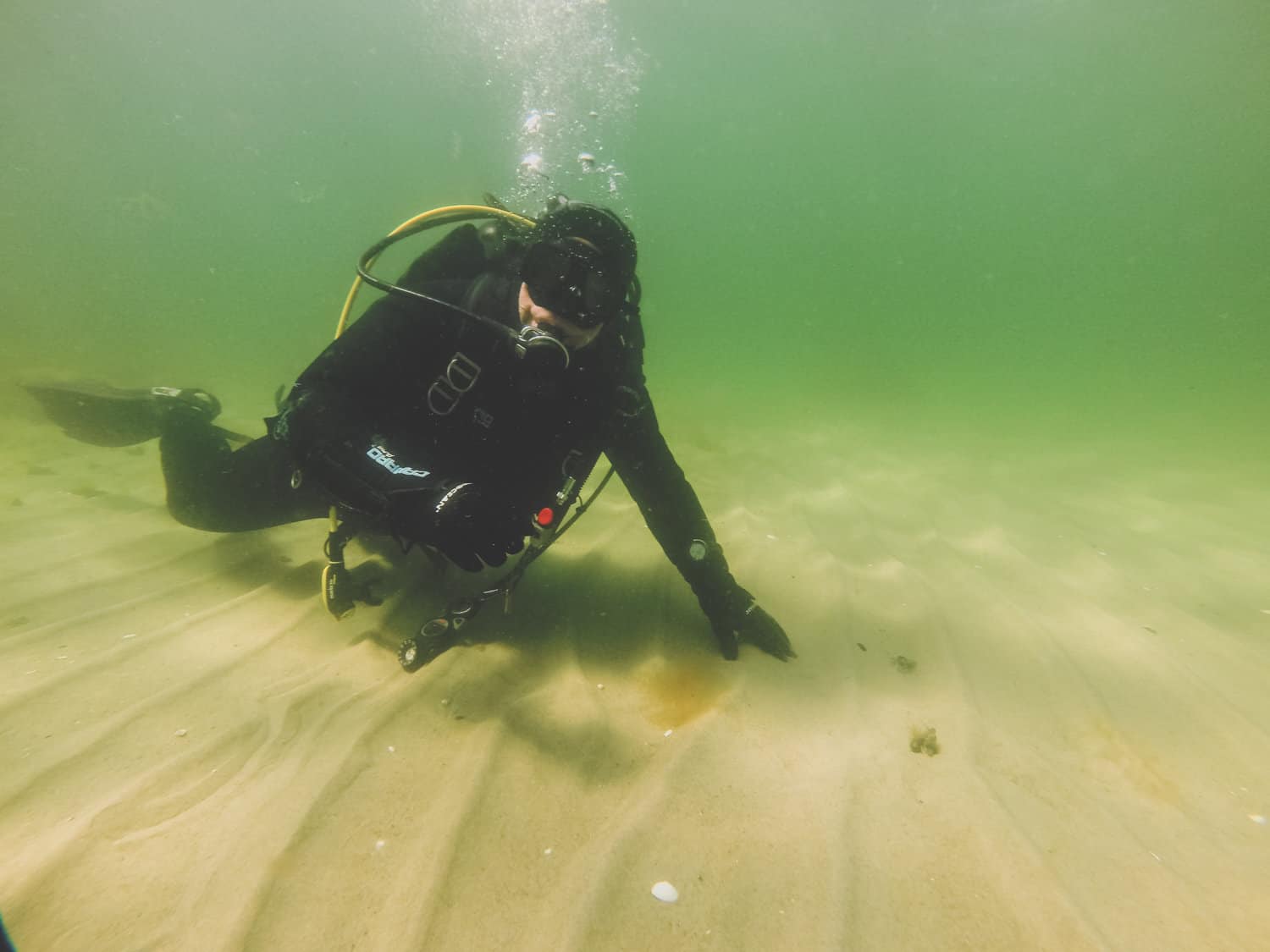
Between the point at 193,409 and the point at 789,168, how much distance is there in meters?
61.2

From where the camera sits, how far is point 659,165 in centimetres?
6341

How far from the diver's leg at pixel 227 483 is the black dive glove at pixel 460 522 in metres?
1.42

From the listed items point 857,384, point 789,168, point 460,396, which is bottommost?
point 857,384

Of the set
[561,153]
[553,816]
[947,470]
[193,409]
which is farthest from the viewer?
[561,153]

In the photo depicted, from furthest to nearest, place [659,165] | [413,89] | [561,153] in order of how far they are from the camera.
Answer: [659,165], [413,89], [561,153]

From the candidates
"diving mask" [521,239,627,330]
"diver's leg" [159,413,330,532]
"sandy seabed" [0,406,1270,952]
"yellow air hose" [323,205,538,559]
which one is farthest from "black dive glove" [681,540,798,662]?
"diver's leg" [159,413,330,532]

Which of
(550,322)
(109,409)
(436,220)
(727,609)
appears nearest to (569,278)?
(550,322)

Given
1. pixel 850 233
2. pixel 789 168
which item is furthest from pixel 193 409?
Result: pixel 850 233

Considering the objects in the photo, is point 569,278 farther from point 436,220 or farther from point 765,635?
point 765,635

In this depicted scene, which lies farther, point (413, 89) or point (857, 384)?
point (413, 89)

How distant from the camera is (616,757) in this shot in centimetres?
210

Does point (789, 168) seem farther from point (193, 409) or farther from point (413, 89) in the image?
point (193, 409)

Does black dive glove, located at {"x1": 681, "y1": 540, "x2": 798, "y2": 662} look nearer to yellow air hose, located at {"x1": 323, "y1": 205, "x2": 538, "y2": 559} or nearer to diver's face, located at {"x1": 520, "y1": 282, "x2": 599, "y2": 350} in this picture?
diver's face, located at {"x1": 520, "y1": 282, "x2": 599, "y2": 350}

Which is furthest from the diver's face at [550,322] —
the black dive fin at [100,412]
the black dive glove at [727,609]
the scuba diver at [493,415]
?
the black dive fin at [100,412]
